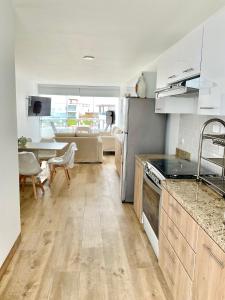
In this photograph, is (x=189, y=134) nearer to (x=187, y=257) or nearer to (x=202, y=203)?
(x=202, y=203)

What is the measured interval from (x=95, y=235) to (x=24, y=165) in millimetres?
1769

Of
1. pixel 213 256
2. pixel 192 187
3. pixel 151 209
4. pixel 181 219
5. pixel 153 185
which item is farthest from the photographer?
pixel 151 209

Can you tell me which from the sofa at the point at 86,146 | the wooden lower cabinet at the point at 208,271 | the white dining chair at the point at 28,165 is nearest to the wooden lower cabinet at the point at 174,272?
the wooden lower cabinet at the point at 208,271

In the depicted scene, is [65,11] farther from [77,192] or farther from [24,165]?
[77,192]

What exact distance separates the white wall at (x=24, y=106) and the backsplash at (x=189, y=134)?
13.4 ft

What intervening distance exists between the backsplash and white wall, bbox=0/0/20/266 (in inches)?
75.6

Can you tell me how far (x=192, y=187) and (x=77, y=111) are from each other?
7530 mm

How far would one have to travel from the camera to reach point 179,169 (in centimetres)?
242

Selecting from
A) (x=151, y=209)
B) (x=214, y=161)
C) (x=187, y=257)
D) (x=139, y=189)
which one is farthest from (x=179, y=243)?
(x=139, y=189)

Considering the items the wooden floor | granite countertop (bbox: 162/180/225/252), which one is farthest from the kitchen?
the wooden floor

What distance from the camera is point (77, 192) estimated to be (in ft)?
14.1

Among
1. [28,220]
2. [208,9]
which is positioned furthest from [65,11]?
[28,220]

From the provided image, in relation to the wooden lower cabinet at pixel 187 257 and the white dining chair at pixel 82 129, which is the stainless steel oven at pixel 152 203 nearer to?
the wooden lower cabinet at pixel 187 257

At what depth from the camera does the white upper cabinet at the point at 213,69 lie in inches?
65.5
